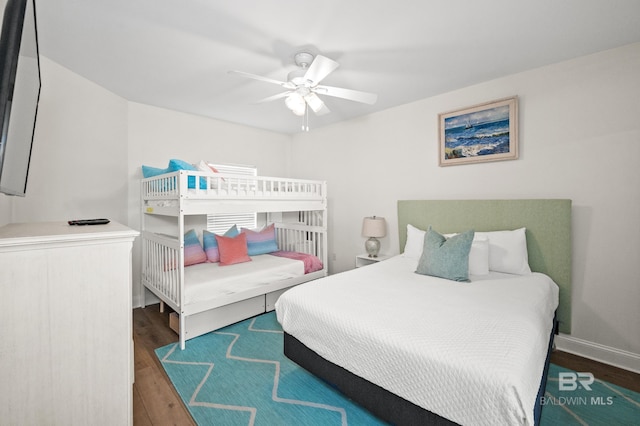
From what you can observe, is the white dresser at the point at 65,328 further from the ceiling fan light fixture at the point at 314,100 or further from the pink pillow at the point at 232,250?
the pink pillow at the point at 232,250

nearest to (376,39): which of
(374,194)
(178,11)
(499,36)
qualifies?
(499,36)

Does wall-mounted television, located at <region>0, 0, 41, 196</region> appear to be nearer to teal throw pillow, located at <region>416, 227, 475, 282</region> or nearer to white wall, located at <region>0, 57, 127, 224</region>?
white wall, located at <region>0, 57, 127, 224</region>

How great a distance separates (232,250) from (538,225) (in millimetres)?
3102

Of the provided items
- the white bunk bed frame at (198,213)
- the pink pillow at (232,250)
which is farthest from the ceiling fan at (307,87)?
the pink pillow at (232,250)

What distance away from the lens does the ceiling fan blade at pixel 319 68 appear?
1811 millimetres

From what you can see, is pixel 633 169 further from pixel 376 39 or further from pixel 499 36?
pixel 376 39

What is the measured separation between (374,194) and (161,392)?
3.00 metres

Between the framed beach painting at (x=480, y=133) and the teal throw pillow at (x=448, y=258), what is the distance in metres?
0.94

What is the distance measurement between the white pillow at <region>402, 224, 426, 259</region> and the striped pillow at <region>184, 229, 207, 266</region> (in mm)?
2368

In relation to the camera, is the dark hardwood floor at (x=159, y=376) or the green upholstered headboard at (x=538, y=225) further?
the green upholstered headboard at (x=538, y=225)

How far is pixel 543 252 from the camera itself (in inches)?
97.3

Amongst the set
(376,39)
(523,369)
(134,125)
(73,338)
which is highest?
(376,39)
